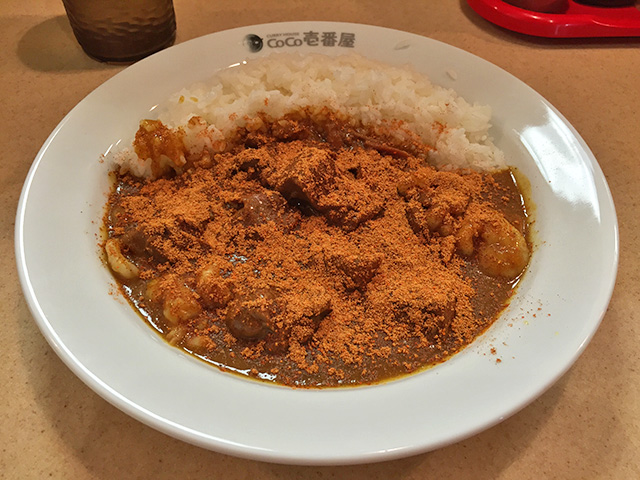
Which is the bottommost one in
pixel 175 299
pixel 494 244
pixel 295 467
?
pixel 295 467

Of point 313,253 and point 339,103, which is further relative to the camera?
point 339,103

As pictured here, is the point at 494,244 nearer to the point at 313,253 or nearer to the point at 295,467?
the point at 313,253

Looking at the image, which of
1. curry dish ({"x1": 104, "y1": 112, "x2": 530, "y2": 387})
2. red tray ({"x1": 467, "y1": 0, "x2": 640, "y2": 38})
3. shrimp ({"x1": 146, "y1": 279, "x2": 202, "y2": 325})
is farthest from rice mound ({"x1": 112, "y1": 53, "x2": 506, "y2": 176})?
red tray ({"x1": 467, "y1": 0, "x2": 640, "y2": 38})

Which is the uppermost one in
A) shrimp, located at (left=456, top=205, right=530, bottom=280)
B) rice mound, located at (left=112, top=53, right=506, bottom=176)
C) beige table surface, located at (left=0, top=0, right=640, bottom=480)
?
rice mound, located at (left=112, top=53, right=506, bottom=176)

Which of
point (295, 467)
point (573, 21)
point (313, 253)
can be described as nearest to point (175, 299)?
point (313, 253)

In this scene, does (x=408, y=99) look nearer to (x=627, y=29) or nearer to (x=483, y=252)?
(x=483, y=252)

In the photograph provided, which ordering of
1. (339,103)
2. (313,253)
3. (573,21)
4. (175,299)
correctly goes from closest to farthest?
1. (175,299)
2. (313,253)
3. (339,103)
4. (573,21)

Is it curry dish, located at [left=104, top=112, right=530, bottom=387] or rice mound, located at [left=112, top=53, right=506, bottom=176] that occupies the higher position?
rice mound, located at [left=112, top=53, right=506, bottom=176]

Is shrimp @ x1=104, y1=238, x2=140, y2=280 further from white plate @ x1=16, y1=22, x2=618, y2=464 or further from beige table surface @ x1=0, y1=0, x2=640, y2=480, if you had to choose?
beige table surface @ x1=0, y1=0, x2=640, y2=480
